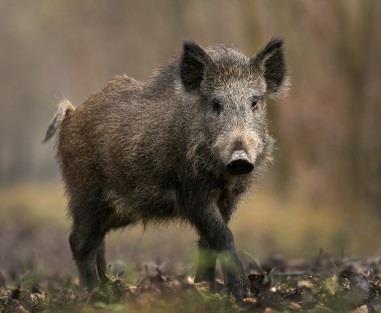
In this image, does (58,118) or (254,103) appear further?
(58,118)

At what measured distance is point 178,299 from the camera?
17.3ft

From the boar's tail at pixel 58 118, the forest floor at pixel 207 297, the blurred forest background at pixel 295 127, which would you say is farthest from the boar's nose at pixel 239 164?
the blurred forest background at pixel 295 127

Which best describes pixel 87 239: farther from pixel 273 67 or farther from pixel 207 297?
pixel 207 297

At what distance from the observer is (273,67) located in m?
7.82

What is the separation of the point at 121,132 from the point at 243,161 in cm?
169

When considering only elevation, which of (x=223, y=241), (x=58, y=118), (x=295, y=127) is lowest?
(x=223, y=241)

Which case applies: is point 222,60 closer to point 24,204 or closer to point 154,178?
point 154,178

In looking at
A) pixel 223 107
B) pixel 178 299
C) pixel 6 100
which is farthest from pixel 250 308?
pixel 6 100

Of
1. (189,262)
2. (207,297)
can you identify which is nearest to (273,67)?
(189,262)

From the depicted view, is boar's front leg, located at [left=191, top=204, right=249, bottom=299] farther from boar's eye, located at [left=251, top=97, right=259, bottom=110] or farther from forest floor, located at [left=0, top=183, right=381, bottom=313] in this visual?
boar's eye, located at [left=251, top=97, right=259, bottom=110]

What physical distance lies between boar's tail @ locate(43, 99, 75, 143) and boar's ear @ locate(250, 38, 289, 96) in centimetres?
190

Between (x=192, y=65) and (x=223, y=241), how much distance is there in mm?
1434

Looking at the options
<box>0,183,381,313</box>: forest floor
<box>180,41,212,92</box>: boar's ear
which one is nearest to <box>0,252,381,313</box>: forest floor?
<box>0,183,381,313</box>: forest floor

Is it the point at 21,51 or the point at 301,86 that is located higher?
the point at 21,51
